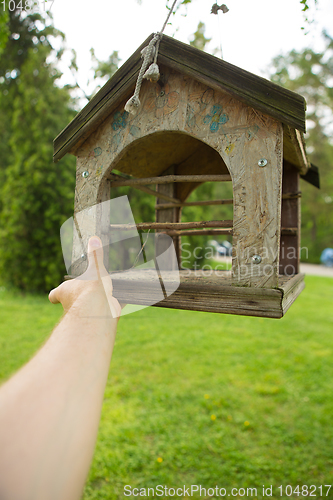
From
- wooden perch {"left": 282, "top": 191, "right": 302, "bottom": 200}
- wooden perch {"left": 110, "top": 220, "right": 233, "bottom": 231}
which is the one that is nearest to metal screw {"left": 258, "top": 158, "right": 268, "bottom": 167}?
wooden perch {"left": 110, "top": 220, "right": 233, "bottom": 231}

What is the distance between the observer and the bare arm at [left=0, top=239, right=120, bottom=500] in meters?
0.68

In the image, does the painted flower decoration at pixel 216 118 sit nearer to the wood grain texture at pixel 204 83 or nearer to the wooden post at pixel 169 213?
the wood grain texture at pixel 204 83

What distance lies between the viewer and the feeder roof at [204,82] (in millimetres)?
1318

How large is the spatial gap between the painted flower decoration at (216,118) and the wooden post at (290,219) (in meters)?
1.09

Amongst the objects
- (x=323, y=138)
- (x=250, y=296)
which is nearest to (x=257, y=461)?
(x=250, y=296)

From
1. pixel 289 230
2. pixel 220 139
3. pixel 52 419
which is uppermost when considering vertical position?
pixel 220 139

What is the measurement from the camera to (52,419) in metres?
0.76

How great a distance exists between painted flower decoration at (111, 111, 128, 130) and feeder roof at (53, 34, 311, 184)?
37 mm

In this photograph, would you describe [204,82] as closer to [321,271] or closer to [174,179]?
[174,179]

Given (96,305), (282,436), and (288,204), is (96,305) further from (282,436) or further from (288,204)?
(282,436)

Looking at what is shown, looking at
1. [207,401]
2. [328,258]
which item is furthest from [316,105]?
[207,401]

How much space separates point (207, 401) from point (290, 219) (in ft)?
10.1

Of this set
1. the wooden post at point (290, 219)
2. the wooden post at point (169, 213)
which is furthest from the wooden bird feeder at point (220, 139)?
the wooden post at point (169, 213)

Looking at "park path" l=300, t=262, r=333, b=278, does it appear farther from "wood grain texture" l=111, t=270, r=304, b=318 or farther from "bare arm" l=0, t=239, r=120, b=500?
"bare arm" l=0, t=239, r=120, b=500
